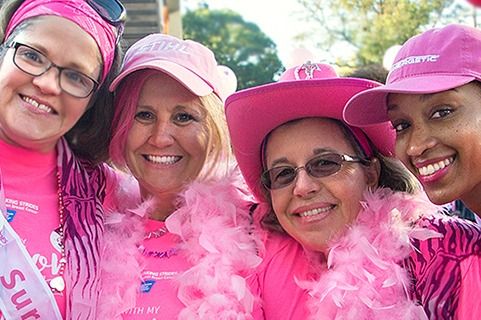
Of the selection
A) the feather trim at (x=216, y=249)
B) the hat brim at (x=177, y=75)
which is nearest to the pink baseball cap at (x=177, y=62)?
the hat brim at (x=177, y=75)

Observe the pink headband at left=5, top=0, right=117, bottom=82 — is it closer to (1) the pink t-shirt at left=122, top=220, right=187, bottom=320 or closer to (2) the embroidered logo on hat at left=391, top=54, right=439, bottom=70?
(1) the pink t-shirt at left=122, top=220, right=187, bottom=320

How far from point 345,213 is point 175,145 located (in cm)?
63

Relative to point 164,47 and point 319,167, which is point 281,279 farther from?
point 164,47

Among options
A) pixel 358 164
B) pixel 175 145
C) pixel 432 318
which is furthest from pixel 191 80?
pixel 432 318

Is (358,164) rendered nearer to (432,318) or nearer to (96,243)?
(432,318)

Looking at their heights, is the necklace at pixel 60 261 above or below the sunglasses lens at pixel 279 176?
below

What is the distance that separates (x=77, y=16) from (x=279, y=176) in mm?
810

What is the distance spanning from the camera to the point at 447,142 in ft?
4.90

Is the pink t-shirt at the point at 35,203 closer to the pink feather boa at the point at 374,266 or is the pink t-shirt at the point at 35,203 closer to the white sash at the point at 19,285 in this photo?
the white sash at the point at 19,285

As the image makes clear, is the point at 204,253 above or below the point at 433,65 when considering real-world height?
below

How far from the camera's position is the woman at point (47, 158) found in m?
1.64

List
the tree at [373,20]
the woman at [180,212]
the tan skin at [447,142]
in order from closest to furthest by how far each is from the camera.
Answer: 1. the tan skin at [447,142]
2. the woman at [180,212]
3. the tree at [373,20]

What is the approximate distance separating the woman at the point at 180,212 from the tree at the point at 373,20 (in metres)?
4.82

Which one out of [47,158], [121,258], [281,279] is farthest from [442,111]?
[47,158]
